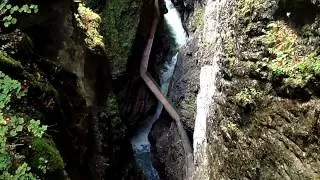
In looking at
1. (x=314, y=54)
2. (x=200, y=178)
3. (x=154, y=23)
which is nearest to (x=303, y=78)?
(x=314, y=54)

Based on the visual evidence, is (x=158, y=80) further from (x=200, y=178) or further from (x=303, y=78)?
(x=303, y=78)

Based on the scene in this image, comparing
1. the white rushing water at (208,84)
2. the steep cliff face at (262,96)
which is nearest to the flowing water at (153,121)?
the white rushing water at (208,84)

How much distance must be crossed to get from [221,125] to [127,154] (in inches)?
174

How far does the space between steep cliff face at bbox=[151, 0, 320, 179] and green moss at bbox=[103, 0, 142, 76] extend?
14.3 feet

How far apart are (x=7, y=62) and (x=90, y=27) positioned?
4.36 metres

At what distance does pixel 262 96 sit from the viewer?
5.41 m

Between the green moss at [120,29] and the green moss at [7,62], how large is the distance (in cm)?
673

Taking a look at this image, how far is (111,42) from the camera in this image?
12500 mm

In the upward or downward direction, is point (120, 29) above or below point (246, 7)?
above

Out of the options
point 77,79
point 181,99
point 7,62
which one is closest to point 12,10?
point 7,62

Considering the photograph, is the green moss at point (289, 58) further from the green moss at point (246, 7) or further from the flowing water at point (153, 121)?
the flowing water at point (153, 121)

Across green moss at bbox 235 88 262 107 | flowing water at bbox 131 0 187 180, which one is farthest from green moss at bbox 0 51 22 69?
flowing water at bbox 131 0 187 180

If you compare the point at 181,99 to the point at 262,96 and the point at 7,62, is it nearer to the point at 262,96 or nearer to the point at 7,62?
the point at 262,96

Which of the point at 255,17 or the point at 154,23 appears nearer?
the point at 255,17
